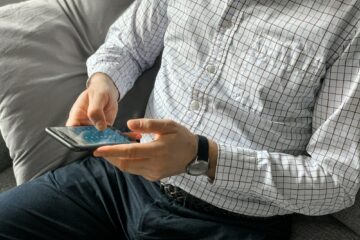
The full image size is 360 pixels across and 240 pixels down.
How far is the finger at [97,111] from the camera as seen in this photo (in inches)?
30.9

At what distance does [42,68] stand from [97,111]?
32 centimetres

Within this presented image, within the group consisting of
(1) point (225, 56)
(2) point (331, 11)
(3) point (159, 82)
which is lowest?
(3) point (159, 82)

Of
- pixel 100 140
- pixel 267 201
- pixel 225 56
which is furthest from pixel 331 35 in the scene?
pixel 100 140

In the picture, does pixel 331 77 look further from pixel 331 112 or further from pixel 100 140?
pixel 100 140

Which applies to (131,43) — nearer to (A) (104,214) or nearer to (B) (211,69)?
(B) (211,69)

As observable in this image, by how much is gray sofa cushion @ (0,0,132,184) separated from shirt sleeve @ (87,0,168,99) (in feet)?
0.26

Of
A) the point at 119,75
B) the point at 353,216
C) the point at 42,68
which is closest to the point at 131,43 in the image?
the point at 119,75

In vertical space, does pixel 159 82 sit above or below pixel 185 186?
above

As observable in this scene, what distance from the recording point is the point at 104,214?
921 mm

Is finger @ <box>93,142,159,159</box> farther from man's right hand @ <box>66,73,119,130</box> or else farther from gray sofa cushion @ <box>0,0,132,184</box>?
gray sofa cushion @ <box>0,0,132,184</box>

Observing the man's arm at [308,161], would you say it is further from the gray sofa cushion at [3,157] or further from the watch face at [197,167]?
the gray sofa cushion at [3,157]

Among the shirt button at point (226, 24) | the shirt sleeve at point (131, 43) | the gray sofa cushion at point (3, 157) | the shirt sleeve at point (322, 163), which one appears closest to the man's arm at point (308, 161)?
the shirt sleeve at point (322, 163)

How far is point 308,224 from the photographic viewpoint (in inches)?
35.8

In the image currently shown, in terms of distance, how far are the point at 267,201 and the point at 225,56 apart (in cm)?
30
